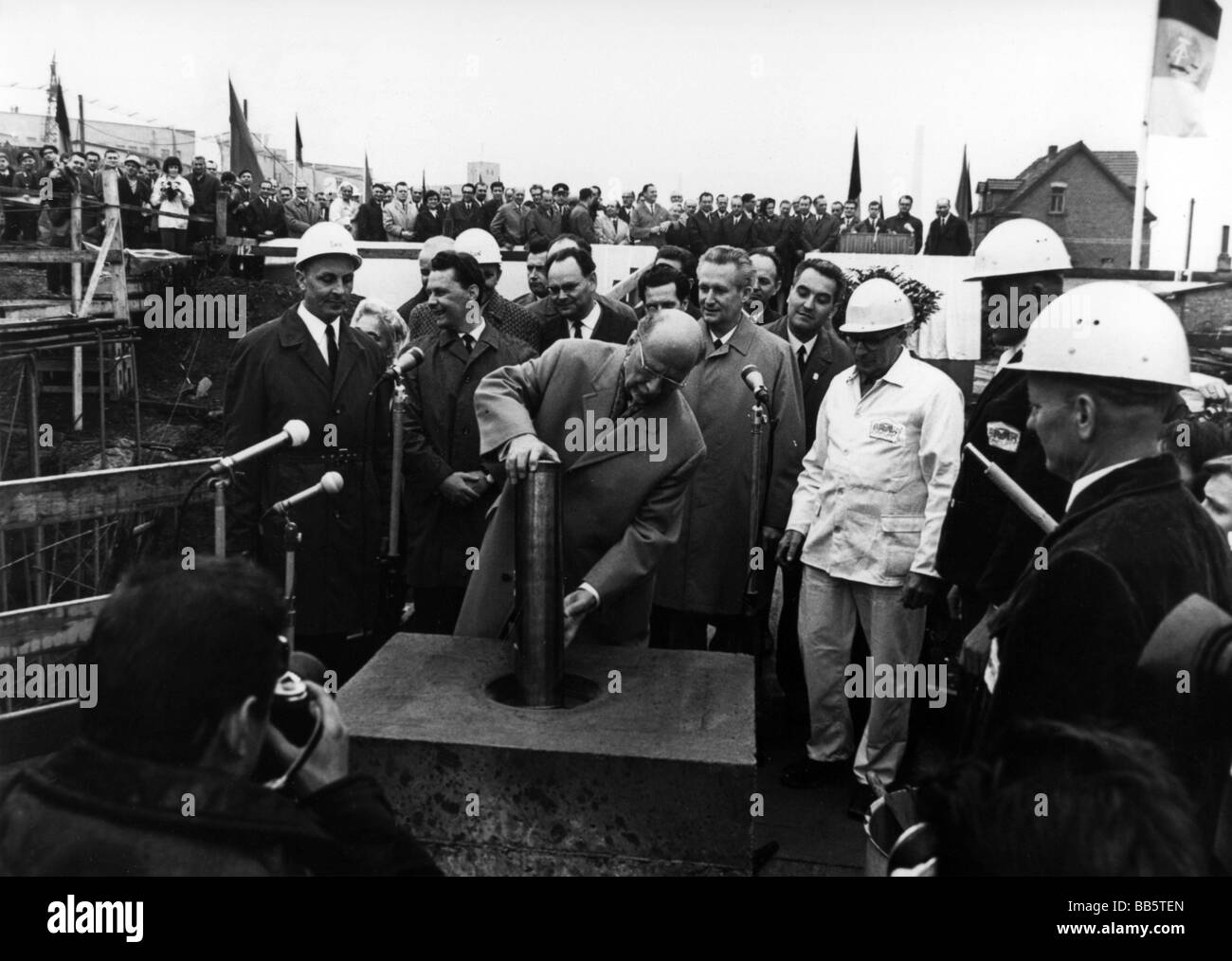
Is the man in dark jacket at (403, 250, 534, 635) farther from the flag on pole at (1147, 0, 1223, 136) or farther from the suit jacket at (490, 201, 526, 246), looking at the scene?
the suit jacket at (490, 201, 526, 246)

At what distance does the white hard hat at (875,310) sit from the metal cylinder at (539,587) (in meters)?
1.80

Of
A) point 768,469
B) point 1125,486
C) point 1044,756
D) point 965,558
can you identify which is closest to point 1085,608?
point 1125,486

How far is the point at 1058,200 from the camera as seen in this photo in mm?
19453

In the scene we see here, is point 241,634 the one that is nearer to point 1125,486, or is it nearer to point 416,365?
point 1125,486

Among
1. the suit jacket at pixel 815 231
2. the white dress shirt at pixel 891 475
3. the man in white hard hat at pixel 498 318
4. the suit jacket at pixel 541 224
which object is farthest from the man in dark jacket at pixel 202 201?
the white dress shirt at pixel 891 475

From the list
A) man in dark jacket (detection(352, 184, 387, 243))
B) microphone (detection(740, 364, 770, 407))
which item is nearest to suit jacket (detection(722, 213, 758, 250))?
man in dark jacket (detection(352, 184, 387, 243))

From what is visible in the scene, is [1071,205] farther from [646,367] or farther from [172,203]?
[646,367]

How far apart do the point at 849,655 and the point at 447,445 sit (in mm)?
2000

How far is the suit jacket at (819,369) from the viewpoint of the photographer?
18.6 feet

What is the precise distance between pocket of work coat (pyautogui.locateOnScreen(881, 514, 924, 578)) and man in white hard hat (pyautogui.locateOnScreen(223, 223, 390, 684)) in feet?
6.92

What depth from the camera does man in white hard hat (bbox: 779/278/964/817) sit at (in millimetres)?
4312

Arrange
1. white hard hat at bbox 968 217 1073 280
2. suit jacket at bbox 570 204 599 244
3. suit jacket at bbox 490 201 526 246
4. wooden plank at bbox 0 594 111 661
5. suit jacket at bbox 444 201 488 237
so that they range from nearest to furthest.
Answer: white hard hat at bbox 968 217 1073 280 → wooden plank at bbox 0 594 111 661 → suit jacket at bbox 570 204 599 244 → suit jacket at bbox 490 201 526 246 → suit jacket at bbox 444 201 488 237

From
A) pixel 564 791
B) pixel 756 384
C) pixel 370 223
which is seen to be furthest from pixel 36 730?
pixel 370 223
